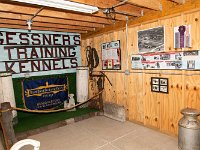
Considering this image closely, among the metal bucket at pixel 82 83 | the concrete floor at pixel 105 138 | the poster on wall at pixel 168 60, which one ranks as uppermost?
the poster on wall at pixel 168 60

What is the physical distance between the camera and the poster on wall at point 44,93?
5406 mm

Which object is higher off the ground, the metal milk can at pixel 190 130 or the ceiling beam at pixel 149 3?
the ceiling beam at pixel 149 3

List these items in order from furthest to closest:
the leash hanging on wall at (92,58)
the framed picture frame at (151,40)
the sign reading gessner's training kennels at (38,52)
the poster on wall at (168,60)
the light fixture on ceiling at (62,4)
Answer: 1. the leash hanging on wall at (92,58)
2. the sign reading gessner's training kennels at (38,52)
3. the framed picture frame at (151,40)
4. the poster on wall at (168,60)
5. the light fixture on ceiling at (62,4)

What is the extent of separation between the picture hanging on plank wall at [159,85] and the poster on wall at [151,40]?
74 centimetres

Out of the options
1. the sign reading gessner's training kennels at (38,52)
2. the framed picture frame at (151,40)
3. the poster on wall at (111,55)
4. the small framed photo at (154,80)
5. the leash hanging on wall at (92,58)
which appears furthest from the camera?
the leash hanging on wall at (92,58)

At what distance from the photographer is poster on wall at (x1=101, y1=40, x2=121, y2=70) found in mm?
5172

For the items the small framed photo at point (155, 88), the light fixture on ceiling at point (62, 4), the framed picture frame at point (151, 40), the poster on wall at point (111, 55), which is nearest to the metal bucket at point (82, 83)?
the poster on wall at point (111, 55)

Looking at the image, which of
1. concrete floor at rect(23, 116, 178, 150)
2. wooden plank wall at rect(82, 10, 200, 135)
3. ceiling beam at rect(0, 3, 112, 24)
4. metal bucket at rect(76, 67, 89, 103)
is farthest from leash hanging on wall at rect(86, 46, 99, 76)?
concrete floor at rect(23, 116, 178, 150)

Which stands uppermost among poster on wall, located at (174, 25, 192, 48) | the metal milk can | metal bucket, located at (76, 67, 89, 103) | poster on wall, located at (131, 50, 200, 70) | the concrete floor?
poster on wall, located at (174, 25, 192, 48)

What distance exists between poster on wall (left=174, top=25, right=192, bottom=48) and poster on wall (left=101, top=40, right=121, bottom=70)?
5.99ft

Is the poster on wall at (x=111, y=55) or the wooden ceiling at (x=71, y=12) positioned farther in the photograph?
the poster on wall at (x=111, y=55)

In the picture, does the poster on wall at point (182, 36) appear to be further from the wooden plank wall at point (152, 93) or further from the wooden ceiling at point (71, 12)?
the wooden ceiling at point (71, 12)

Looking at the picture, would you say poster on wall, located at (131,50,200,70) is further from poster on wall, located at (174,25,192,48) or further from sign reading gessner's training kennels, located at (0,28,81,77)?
sign reading gessner's training kennels, located at (0,28,81,77)

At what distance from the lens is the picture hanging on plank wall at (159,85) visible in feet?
13.1
